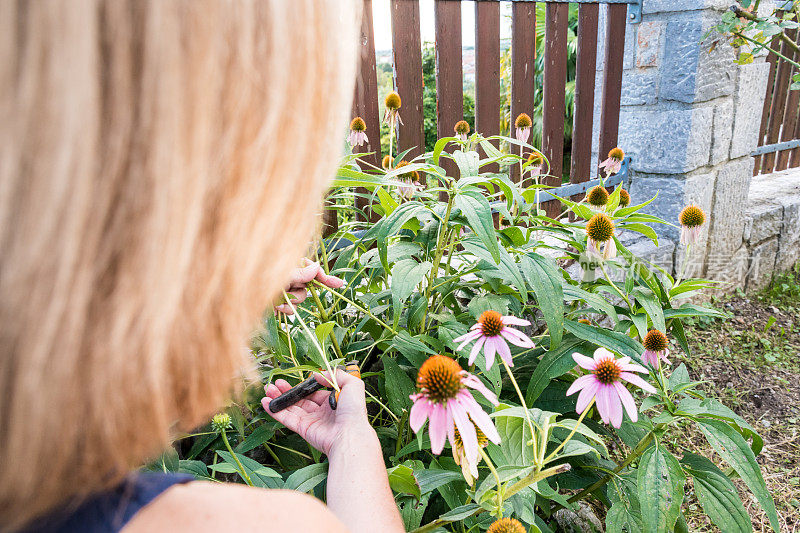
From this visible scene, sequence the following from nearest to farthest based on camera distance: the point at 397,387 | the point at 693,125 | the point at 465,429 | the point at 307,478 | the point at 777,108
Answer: the point at 465,429 → the point at 307,478 → the point at 397,387 → the point at 693,125 → the point at 777,108

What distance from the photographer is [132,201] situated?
0.34 metres

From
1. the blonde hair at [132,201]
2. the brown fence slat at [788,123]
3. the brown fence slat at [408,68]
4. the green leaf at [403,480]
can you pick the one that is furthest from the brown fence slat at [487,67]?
the brown fence slat at [788,123]

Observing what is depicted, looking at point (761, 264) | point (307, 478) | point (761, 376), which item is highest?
point (307, 478)

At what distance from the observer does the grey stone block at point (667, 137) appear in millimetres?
2543

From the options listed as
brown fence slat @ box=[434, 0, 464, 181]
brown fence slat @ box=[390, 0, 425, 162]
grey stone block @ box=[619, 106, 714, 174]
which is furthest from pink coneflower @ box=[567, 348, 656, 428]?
grey stone block @ box=[619, 106, 714, 174]

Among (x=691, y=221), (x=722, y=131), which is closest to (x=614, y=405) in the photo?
(x=691, y=221)

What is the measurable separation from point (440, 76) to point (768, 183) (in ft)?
9.27

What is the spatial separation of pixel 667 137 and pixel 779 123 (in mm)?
2026

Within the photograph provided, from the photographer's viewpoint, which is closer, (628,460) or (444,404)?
(444,404)

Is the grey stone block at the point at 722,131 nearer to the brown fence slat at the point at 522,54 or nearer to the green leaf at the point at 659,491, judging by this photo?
the brown fence slat at the point at 522,54

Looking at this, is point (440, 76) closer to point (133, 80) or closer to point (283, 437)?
point (283, 437)

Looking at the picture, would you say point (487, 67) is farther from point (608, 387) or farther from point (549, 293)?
point (608, 387)

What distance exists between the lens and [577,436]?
1117 millimetres

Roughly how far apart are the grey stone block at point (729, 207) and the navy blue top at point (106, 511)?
3.09 m
